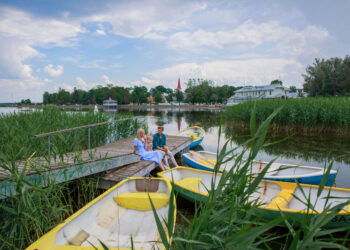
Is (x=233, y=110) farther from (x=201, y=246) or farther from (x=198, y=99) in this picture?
(x=198, y=99)

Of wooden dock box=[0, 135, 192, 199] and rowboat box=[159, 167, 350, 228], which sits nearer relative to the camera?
wooden dock box=[0, 135, 192, 199]

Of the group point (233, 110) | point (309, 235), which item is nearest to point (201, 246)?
point (309, 235)

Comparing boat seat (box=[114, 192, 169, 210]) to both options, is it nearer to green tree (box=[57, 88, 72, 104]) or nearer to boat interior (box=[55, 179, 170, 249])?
boat interior (box=[55, 179, 170, 249])

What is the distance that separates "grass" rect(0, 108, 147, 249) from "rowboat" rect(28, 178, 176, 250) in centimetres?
25

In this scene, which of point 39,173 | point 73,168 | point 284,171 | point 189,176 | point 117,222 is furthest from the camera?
Answer: point 284,171

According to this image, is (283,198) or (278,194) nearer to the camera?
(283,198)

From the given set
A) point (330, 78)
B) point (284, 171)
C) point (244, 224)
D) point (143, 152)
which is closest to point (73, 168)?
point (143, 152)

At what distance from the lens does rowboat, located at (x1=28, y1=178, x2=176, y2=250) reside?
9.46 feet

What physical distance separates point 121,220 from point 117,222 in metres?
0.09

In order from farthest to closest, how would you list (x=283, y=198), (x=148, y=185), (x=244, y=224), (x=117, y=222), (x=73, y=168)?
1. (x=148, y=185)
2. (x=283, y=198)
3. (x=73, y=168)
4. (x=117, y=222)
5. (x=244, y=224)

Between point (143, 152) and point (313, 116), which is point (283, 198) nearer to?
point (143, 152)

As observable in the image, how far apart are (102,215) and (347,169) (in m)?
8.69

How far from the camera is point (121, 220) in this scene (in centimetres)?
378

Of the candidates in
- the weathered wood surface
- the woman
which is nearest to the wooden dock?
the weathered wood surface
